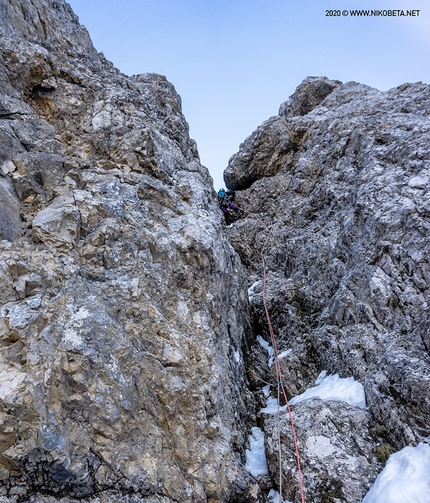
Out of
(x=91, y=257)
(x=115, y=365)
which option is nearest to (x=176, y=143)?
(x=91, y=257)

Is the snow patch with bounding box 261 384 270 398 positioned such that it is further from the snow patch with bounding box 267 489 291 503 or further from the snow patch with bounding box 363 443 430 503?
the snow patch with bounding box 363 443 430 503

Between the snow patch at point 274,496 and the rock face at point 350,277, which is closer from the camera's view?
the snow patch at point 274,496

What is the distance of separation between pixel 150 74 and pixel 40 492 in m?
20.9

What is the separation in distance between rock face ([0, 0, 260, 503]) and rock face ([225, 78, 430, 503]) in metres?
1.89

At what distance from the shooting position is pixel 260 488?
25.8 ft

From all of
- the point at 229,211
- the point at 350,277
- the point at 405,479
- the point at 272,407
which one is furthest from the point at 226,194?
the point at 405,479

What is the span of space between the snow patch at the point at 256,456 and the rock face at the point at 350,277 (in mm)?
337

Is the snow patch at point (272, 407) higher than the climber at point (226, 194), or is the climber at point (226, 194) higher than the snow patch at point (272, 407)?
the climber at point (226, 194)

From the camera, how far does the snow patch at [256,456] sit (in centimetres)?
827

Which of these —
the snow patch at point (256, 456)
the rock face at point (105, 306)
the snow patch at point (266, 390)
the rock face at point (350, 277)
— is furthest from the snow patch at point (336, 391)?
the rock face at point (105, 306)

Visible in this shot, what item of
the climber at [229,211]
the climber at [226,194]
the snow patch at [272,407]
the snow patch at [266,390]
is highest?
the climber at [226,194]

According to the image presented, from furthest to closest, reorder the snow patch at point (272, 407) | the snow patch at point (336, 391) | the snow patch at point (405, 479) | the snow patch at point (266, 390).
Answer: the snow patch at point (266, 390) < the snow patch at point (272, 407) < the snow patch at point (336, 391) < the snow patch at point (405, 479)

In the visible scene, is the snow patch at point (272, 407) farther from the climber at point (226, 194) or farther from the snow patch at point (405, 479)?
the climber at point (226, 194)

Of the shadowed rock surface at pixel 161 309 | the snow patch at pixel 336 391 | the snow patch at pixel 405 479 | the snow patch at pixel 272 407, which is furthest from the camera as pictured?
the snow patch at pixel 272 407
